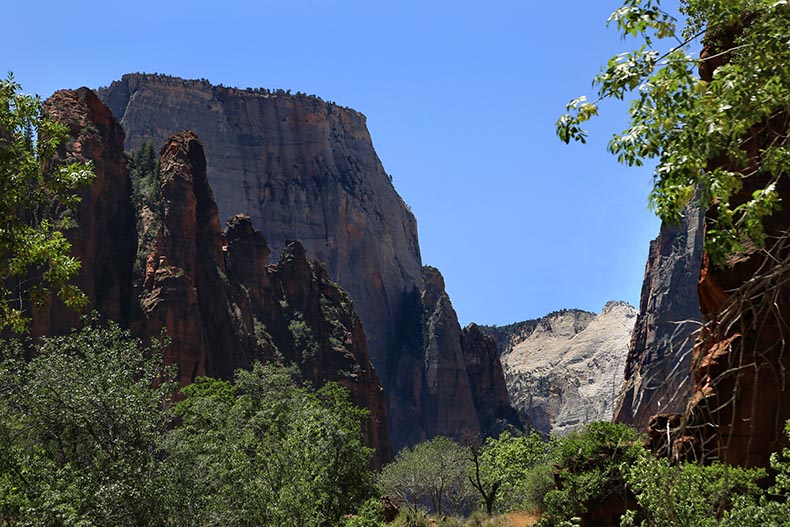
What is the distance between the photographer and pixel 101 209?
76750mm

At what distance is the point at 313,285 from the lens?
361ft

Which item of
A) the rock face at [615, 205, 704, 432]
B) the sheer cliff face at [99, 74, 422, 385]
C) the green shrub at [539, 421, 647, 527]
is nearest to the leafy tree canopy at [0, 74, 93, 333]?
the green shrub at [539, 421, 647, 527]

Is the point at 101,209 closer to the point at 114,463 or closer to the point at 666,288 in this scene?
the point at 114,463

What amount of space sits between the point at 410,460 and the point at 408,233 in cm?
9903

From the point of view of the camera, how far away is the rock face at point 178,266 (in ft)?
242

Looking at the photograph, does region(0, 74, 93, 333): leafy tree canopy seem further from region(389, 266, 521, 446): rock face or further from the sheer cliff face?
the sheer cliff face

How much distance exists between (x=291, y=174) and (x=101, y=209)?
8456 centimetres

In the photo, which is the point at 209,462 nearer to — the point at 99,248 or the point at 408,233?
the point at 99,248

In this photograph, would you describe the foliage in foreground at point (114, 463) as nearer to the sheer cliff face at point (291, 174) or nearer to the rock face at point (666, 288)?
the rock face at point (666, 288)

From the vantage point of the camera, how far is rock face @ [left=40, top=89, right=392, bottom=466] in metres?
73.9

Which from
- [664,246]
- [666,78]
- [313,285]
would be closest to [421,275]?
[664,246]

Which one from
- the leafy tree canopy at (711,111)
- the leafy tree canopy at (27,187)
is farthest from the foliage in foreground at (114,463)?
the leafy tree canopy at (711,111)

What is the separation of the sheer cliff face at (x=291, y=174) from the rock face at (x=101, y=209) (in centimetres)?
6739

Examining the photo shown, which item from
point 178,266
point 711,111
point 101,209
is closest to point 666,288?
point 178,266
